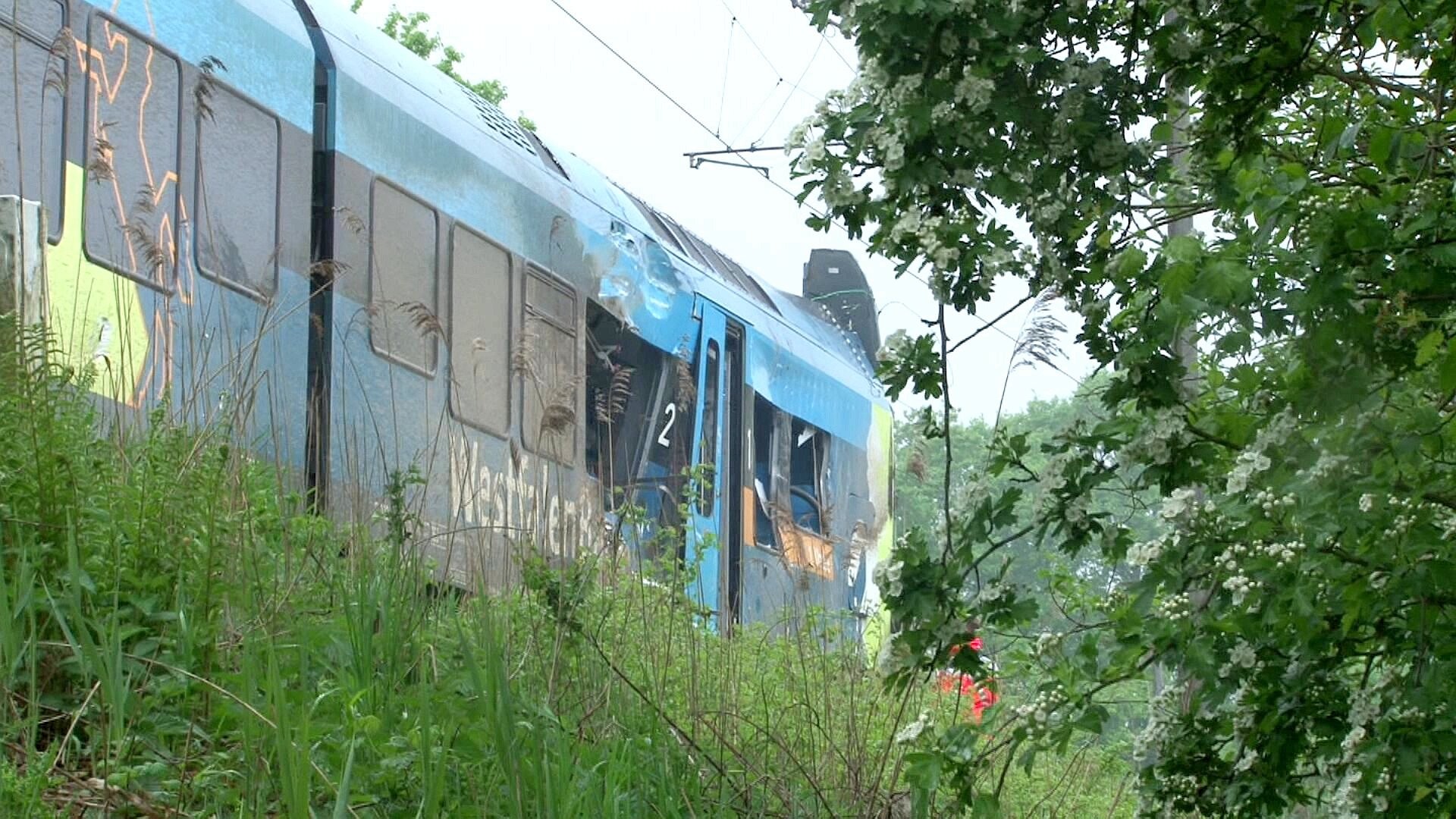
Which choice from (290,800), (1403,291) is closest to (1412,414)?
(1403,291)

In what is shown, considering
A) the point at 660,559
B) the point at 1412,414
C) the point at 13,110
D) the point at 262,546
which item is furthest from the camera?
the point at 660,559

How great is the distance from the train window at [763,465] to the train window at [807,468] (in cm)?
41

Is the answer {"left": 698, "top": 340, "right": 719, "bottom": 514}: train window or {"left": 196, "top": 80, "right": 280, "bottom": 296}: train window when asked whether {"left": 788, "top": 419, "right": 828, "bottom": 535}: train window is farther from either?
{"left": 196, "top": 80, "right": 280, "bottom": 296}: train window

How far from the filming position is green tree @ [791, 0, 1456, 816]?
9.67 feet

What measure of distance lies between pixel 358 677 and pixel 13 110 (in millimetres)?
2574

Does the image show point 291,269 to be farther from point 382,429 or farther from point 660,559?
point 660,559

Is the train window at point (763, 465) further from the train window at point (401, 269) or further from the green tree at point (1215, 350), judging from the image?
the green tree at point (1215, 350)

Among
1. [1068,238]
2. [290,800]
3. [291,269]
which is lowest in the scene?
[290,800]

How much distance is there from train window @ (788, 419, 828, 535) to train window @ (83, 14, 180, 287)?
6990mm

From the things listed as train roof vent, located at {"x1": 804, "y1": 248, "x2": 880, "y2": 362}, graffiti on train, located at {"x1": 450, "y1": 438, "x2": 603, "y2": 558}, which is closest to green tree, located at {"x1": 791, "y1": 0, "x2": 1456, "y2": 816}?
graffiti on train, located at {"x1": 450, "y1": 438, "x2": 603, "y2": 558}

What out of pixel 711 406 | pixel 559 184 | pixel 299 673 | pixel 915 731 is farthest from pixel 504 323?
pixel 915 731

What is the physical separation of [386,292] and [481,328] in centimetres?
93

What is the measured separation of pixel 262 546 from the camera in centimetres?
430

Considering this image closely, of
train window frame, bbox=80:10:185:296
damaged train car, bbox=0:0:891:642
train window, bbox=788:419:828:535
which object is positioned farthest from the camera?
train window, bbox=788:419:828:535
